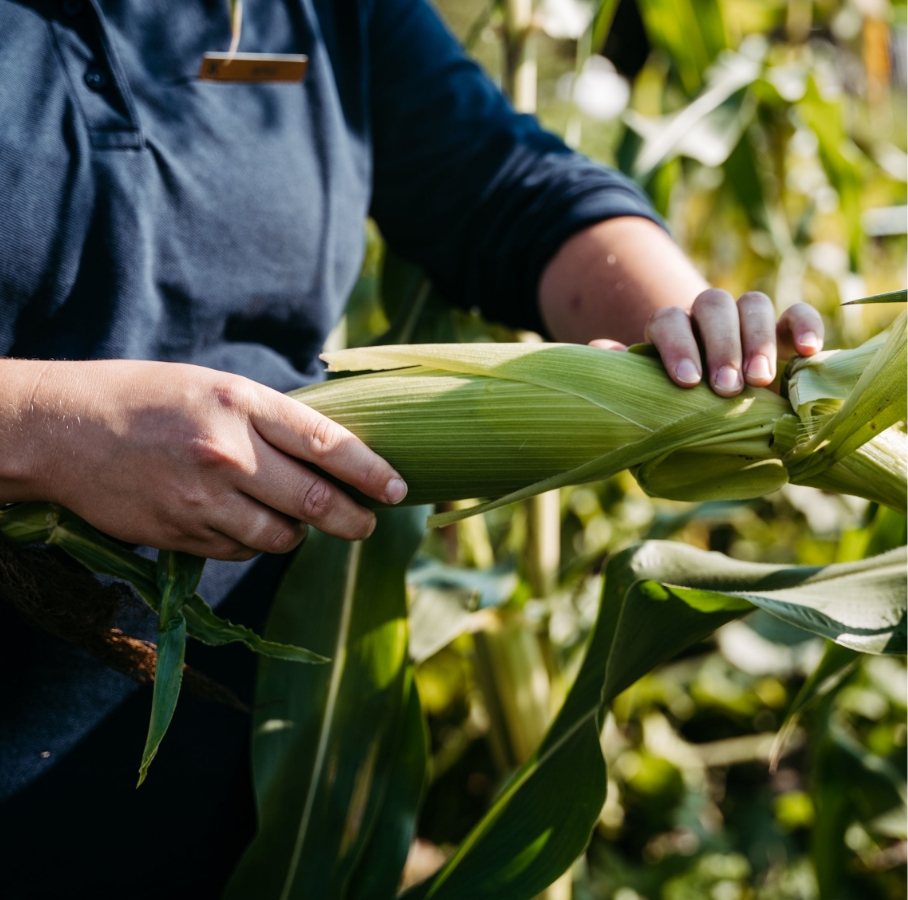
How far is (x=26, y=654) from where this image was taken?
58 cm

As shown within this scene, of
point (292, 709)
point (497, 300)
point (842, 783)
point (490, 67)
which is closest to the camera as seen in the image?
point (292, 709)

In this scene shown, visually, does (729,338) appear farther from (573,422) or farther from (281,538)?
(281,538)

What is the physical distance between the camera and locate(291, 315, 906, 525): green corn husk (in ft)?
1.51

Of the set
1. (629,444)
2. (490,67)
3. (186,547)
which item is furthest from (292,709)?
(490,67)

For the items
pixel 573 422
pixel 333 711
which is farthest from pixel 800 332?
pixel 333 711

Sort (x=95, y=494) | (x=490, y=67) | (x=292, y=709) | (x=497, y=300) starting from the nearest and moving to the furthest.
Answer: (x=95, y=494)
(x=292, y=709)
(x=497, y=300)
(x=490, y=67)

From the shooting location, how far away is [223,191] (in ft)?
2.00

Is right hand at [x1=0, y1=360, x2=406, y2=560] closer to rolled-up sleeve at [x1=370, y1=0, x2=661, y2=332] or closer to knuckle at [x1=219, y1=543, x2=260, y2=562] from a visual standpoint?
knuckle at [x1=219, y1=543, x2=260, y2=562]

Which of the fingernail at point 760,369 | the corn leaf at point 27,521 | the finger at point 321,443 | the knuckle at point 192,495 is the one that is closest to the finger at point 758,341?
the fingernail at point 760,369

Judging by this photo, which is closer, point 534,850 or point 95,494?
point 95,494

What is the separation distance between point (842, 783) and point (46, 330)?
987 mm

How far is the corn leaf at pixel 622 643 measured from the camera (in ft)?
1.74

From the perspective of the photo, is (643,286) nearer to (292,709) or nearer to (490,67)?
(292,709)

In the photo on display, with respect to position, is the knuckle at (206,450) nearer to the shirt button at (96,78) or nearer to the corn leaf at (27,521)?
the corn leaf at (27,521)
